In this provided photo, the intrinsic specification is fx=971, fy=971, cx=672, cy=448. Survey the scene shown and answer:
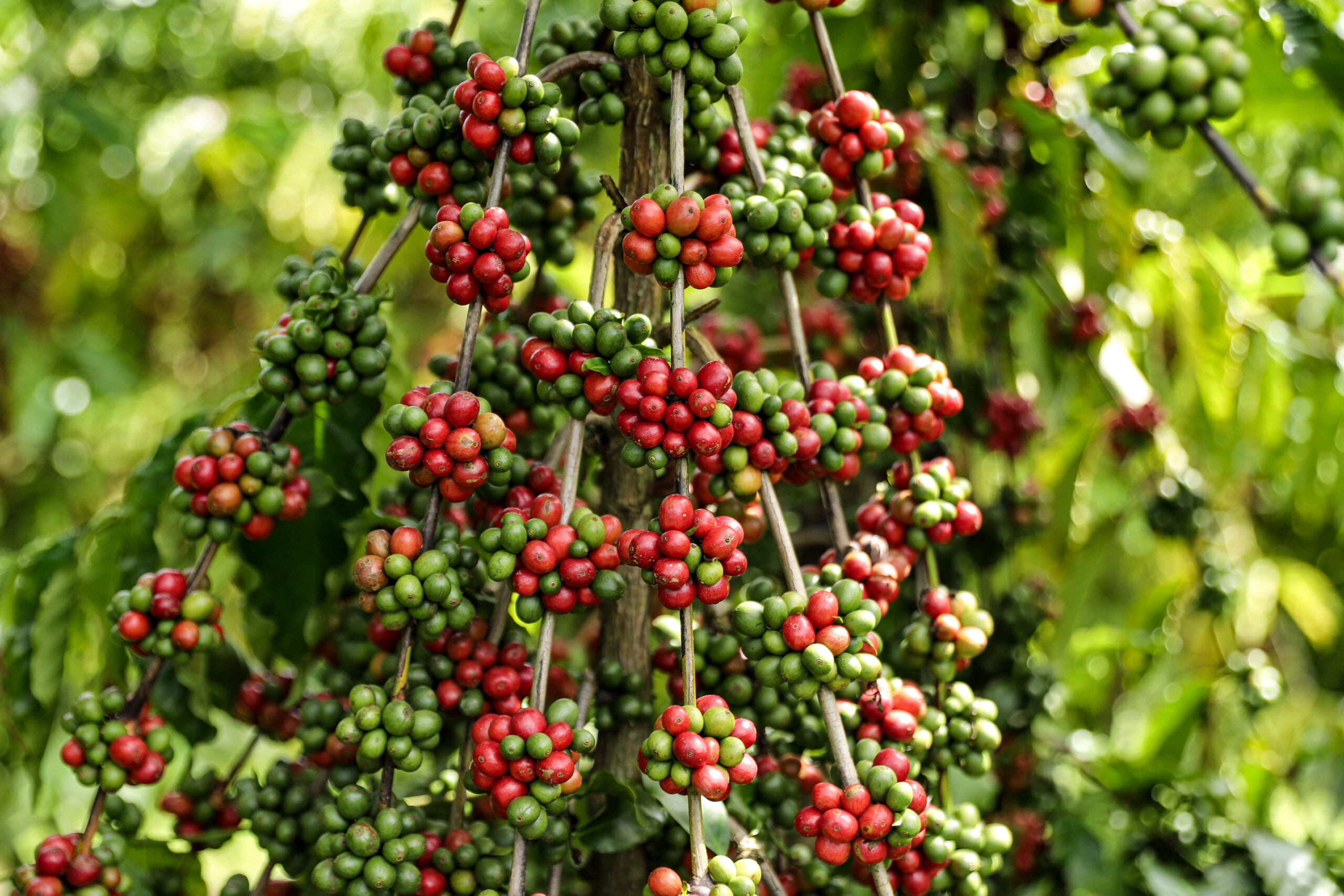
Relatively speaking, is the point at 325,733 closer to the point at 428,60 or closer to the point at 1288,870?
the point at 428,60

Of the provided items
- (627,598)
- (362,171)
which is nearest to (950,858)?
(627,598)

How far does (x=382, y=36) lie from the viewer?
12.2ft

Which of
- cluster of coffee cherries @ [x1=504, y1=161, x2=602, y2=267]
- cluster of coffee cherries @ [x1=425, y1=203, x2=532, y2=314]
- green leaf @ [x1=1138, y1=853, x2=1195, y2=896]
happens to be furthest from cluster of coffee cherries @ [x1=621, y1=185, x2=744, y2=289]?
green leaf @ [x1=1138, y1=853, x2=1195, y2=896]

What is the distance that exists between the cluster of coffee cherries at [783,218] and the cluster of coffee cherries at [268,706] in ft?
3.50

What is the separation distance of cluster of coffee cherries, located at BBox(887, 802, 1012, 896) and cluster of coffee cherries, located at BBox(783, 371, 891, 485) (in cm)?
44

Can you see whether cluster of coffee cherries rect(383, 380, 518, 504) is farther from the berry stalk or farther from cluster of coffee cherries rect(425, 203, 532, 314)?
the berry stalk

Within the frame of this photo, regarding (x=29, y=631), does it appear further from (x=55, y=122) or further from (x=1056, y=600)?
(x=55, y=122)

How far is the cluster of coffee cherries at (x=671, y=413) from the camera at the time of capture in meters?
1.04

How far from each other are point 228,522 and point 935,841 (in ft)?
3.30

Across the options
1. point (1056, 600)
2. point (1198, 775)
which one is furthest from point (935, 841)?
point (1056, 600)

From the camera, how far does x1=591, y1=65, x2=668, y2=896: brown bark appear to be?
1.33m

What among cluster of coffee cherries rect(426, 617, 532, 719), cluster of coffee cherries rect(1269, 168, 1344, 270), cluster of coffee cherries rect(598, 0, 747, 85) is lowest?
cluster of coffee cherries rect(426, 617, 532, 719)

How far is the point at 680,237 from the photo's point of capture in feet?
3.53

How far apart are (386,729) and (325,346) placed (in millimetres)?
498
